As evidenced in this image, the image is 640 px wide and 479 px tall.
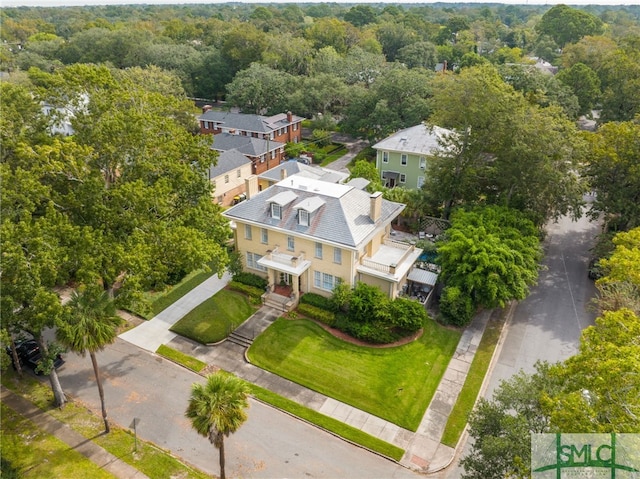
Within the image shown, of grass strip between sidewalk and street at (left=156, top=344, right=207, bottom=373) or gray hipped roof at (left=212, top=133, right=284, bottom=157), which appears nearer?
grass strip between sidewalk and street at (left=156, top=344, right=207, bottom=373)

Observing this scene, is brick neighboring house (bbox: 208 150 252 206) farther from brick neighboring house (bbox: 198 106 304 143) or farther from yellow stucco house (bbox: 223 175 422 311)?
yellow stucco house (bbox: 223 175 422 311)

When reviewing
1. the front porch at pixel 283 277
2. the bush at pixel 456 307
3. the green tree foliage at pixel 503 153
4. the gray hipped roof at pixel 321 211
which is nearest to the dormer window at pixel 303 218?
the gray hipped roof at pixel 321 211

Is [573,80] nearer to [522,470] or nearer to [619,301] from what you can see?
[619,301]

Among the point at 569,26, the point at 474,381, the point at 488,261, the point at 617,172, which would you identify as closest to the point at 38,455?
the point at 474,381

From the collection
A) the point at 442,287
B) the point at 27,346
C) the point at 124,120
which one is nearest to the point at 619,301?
the point at 442,287

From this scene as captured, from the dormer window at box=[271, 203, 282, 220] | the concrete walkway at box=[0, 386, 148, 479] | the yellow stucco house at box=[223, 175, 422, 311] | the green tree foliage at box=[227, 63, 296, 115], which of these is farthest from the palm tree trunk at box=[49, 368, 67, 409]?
the green tree foliage at box=[227, 63, 296, 115]

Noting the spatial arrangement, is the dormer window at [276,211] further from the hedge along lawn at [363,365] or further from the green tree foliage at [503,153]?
the green tree foliage at [503,153]
